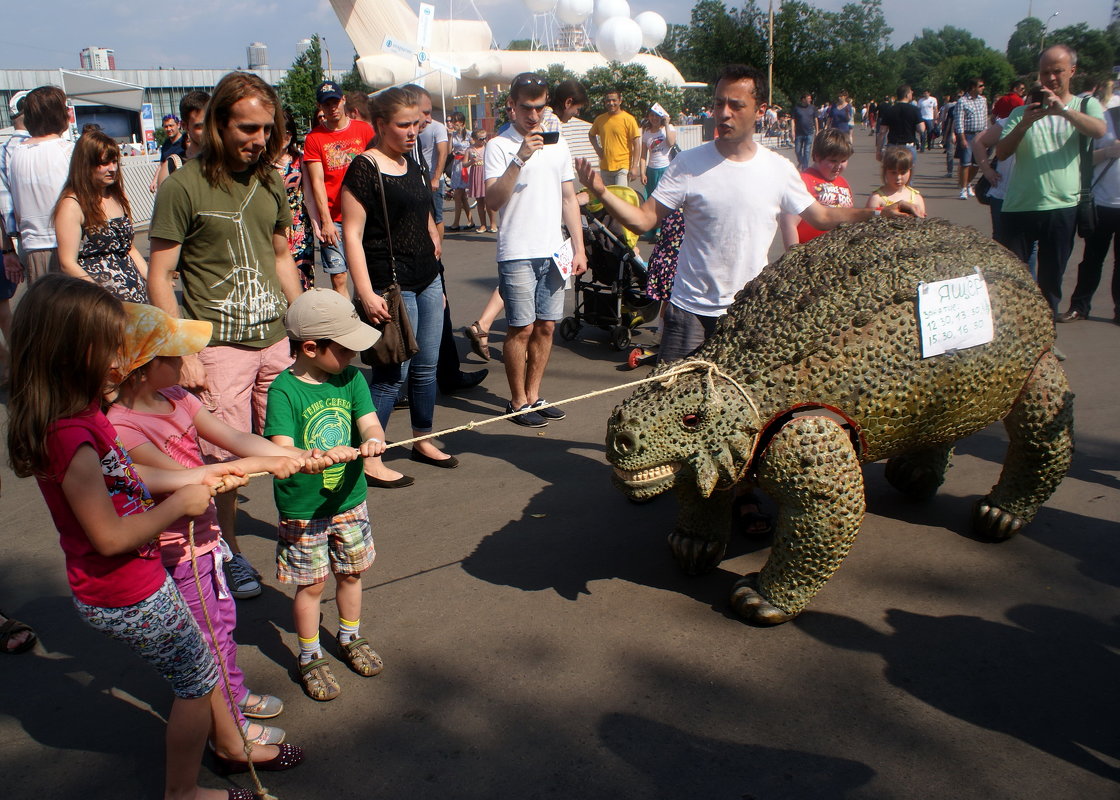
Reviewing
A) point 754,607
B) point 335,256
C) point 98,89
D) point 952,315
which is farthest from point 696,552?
point 98,89

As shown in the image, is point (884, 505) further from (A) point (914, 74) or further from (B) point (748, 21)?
(A) point (914, 74)

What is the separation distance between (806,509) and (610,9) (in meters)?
44.7

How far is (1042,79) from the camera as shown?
6426 millimetres

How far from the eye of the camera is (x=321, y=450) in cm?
318

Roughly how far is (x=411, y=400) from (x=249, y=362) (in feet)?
5.59

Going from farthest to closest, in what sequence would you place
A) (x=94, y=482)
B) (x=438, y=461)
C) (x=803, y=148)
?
(x=803, y=148) < (x=438, y=461) < (x=94, y=482)

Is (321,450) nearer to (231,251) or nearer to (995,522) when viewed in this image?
(231,251)

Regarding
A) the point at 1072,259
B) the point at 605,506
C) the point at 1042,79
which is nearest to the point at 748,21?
the point at 1072,259

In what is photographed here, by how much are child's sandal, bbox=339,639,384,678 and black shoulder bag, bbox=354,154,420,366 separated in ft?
6.62

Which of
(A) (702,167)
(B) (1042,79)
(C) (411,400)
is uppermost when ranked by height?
(B) (1042,79)

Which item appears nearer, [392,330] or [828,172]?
[392,330]

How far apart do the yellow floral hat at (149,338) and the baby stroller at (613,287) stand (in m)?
5.71

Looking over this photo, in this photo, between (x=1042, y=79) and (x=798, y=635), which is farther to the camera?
(x=1042, y=79)

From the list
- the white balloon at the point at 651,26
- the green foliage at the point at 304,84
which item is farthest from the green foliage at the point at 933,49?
the green foliage at the point at 304,84
